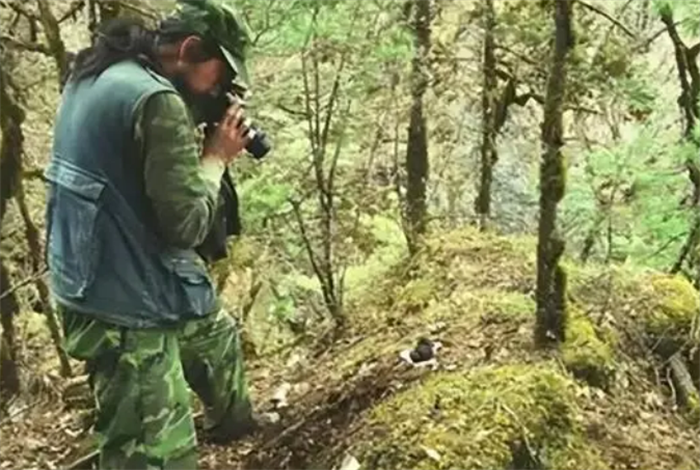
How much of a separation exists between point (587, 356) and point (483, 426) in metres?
0.81

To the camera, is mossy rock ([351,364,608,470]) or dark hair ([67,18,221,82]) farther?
mossy rock ([351,364,608,470])

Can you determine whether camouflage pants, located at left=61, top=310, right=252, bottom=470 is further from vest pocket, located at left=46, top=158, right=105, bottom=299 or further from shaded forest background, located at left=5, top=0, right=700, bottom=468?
shaded forest background, located at left=5, top=0, right=700, bottom=468

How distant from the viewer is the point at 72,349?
11.7 feet

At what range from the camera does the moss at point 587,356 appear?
4312 mm

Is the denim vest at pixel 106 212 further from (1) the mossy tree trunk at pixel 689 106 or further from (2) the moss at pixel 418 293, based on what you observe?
(1) the mossy tree trunk at pixel 689 106

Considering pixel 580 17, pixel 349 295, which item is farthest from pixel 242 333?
pixel 580 17

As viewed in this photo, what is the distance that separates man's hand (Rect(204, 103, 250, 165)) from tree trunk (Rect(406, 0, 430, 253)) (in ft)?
10.4

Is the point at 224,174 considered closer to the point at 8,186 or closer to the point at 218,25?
the point at 218,25

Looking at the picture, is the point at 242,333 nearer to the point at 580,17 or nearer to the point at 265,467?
the point at 265,467

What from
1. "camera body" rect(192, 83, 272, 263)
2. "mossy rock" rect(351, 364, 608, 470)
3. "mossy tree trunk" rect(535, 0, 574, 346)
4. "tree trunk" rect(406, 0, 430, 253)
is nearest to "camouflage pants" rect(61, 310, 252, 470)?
"camera body" rect(192, 83, 272, 263)

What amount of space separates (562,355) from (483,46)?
4.41 m

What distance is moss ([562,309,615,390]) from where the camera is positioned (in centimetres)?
431

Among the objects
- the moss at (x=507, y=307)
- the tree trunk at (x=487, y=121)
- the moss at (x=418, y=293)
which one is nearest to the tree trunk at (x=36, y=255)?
the moss at (x=418, y=293)

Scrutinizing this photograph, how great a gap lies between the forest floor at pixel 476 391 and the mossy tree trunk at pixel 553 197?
0.15 m
